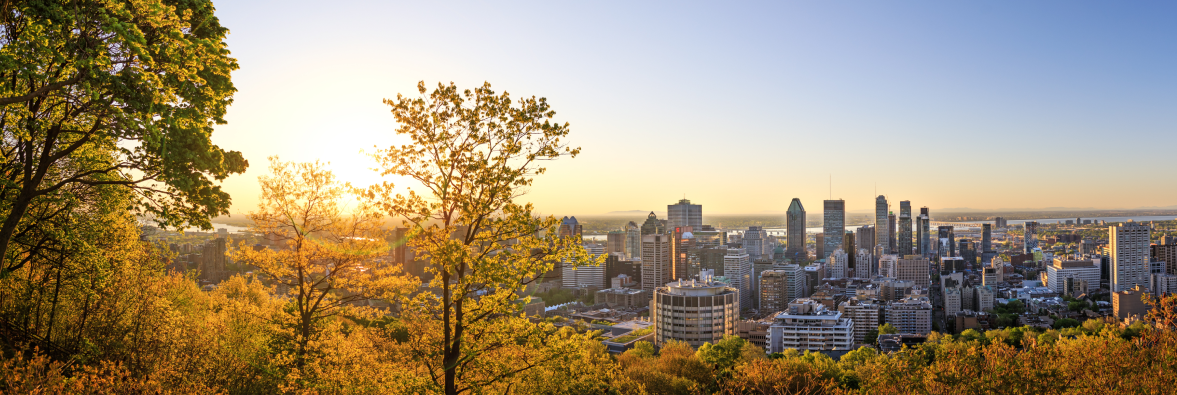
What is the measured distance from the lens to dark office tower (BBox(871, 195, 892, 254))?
6265 inches

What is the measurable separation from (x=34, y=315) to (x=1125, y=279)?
347 ft

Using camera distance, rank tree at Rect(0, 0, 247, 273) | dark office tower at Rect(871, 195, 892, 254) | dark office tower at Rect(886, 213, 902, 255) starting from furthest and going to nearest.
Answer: dark office tower at Rect(871, 195, 892, 254)
dark office tower at Rect(886, 213, 902, 255)
tree at Rect(0, 0, 247, 273)

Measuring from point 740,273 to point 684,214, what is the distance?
85.1 metres

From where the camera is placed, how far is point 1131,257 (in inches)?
3282

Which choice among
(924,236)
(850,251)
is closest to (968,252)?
(924,236)

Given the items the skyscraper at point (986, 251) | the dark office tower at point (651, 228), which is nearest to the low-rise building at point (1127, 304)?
the dark office tower at point (651, 228)

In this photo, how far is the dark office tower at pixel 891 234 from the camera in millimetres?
145500

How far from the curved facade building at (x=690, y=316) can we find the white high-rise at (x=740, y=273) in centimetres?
4010

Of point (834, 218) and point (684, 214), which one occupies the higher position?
point (684, 214)

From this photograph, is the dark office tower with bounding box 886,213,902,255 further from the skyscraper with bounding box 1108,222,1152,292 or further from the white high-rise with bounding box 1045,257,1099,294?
the skyscraper with bounding box 1108,222,1152,292

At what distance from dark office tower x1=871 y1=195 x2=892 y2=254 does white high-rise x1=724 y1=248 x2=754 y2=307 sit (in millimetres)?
69171

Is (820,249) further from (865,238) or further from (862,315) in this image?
(862,315)

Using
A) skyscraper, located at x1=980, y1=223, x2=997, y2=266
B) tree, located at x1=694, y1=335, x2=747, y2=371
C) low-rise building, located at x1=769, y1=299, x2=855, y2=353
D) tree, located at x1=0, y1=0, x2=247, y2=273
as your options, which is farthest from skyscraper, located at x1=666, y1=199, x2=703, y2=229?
tree, located at x1=0, y1=0, x2=247, y2=273

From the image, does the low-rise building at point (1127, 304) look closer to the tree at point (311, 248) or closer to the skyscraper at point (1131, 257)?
the skyscraper at point (1131, 257)
